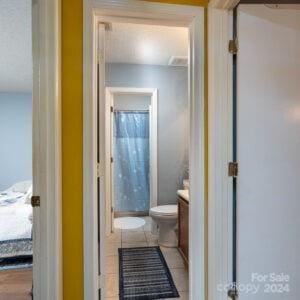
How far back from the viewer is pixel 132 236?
3529mm

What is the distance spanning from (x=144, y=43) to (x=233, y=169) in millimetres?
1936

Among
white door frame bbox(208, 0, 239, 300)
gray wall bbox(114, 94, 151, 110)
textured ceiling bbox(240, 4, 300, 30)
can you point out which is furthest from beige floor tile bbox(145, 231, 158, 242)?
textured ceiling bbox(240, 4, 300, 30)

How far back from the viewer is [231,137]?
5.14 feet

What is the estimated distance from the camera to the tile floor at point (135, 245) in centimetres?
219

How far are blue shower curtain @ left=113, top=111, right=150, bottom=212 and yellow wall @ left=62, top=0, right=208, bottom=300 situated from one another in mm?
3177

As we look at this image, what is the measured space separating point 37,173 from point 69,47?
0.76 metres

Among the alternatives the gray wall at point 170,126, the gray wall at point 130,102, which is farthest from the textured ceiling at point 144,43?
the gray wall at point 130,102

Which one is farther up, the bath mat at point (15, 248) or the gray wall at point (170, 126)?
the gray wall at point (170, 126)

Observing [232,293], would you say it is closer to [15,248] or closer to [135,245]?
[135,245]

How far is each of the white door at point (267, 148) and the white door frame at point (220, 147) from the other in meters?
0.06

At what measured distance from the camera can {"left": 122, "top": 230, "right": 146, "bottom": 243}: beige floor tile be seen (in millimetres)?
3361

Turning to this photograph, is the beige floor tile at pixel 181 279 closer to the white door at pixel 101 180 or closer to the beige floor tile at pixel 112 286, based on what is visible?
the beige floor tile at pixel 112 286

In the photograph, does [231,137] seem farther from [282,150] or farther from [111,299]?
[111,299]

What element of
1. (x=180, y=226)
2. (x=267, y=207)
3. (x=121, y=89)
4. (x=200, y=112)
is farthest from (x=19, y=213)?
(x=267, y=207)
